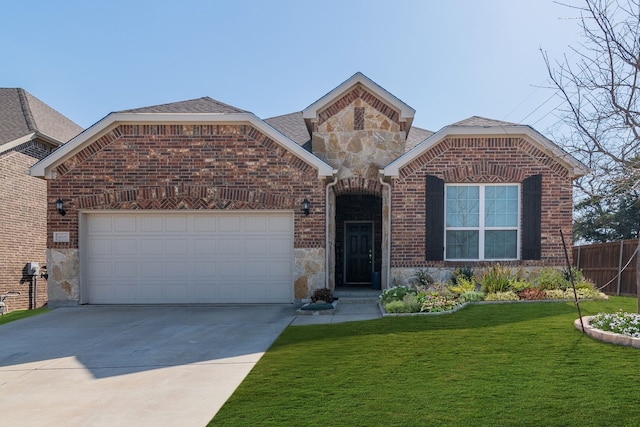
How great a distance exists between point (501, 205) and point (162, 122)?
876cm

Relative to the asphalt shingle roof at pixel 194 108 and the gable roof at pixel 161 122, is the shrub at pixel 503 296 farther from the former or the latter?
the asphalt shingle roof at pixel 194 108

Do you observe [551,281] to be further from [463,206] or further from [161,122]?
[161,122]

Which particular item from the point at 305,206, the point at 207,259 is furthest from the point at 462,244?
the point at 207,259

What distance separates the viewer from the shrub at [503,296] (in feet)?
34.8

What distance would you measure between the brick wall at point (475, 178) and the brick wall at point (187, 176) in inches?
81.9

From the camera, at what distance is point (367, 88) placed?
513 inches

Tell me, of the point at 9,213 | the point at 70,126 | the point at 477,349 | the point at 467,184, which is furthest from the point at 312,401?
the point at 70,126

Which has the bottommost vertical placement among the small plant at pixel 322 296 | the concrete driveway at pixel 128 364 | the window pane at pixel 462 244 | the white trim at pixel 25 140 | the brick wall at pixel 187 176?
the concrete driveway at pixel 128 364

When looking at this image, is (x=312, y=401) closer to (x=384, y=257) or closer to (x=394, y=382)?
(x=394, y=382)

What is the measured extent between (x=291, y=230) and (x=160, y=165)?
3.64 meters

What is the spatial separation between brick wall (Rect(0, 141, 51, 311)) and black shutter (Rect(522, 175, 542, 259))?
14504 millimetres

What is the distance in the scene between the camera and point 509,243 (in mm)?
12453

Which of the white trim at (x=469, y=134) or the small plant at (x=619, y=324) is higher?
the white trim at (x=469, y=134)

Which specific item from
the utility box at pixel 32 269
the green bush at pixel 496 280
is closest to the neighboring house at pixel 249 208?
the green bush at pixel 496 280
